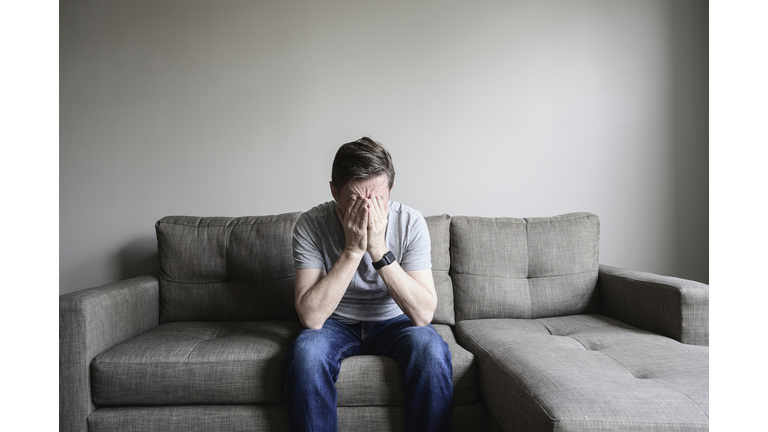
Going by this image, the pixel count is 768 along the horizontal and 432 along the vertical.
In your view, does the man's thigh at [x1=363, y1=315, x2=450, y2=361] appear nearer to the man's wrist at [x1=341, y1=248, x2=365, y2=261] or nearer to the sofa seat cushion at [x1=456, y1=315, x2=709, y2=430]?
the sofa seat cushion at [x1=456, y1=315, x2=709, y2=430]

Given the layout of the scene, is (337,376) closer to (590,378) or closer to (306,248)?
(306,248)

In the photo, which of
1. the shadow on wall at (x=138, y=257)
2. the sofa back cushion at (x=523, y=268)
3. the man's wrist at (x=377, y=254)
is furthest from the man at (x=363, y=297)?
the shadow on wall at (x=138, y=257)

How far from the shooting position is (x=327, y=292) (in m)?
1.35

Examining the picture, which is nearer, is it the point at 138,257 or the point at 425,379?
the point at 425,379

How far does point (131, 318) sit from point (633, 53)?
2815 millimetres

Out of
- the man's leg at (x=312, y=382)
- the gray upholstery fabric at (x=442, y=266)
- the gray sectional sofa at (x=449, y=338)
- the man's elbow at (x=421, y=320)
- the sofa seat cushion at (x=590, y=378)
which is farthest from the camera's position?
the gray upholstery fabric at (x=442, y=266)

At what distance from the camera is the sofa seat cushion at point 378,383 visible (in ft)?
4.24

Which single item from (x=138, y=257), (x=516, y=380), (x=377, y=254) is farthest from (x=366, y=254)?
(x=138, y=257)

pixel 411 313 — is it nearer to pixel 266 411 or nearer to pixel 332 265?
pixel 332 265

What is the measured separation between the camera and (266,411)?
1.32 metres

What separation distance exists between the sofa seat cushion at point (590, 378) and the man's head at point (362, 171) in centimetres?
66

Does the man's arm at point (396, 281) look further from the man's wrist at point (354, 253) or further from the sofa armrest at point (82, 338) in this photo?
the sofa armrest at point (82, 338)

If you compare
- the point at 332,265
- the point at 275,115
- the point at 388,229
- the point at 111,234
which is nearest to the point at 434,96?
the point at 275,115

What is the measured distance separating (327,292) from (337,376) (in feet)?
0.86
